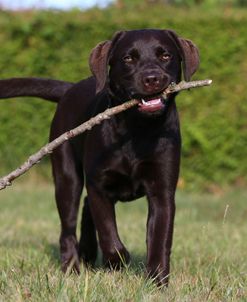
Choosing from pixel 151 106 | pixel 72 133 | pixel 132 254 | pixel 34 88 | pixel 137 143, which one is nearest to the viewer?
pixel 72 133

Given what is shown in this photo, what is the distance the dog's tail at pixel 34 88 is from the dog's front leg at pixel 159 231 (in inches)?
55.9

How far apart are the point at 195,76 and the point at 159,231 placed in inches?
352

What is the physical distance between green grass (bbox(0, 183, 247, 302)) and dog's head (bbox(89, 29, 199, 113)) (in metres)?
0.89

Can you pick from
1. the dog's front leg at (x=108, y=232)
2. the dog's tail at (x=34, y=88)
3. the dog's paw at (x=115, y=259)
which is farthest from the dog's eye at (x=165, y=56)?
the dog's tail at (x=34, y=88)

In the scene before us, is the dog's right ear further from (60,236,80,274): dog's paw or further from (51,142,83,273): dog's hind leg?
(60,236,80,274): dog's paw

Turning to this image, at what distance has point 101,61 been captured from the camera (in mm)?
5203

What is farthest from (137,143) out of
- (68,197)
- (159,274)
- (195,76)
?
(195,76)

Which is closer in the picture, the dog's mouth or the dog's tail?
the dog's mouth

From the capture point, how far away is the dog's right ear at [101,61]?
16.8ft

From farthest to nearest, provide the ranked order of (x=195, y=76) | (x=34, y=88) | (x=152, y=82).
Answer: (x=195, y=76)
(x=34, y=88)
(x=152, y=82)

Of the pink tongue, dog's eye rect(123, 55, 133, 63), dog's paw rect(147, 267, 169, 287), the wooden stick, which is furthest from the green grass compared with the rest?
dog's eye rect(123, 55, 133, 63)

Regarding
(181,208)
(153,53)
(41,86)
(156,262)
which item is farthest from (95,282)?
(181,208)

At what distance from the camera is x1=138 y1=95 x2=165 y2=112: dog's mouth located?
4.86m

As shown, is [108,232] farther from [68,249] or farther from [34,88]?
[34,88]
